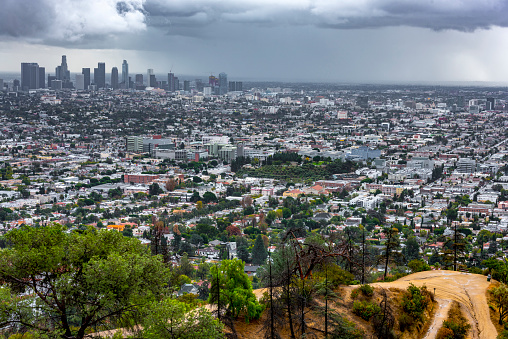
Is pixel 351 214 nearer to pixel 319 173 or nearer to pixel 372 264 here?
pixel 319 173

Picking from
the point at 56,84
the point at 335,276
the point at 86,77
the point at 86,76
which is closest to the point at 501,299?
the point at 335,276

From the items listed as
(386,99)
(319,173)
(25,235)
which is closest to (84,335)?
(25,235)

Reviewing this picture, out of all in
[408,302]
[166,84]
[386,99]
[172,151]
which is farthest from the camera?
[166,84]

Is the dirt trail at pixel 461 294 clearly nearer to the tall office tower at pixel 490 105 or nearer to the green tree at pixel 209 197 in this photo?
the green tree at pixel 209 197

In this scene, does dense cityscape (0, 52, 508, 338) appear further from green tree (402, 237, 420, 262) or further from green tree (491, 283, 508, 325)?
green tree (491, 283, 508, 325)

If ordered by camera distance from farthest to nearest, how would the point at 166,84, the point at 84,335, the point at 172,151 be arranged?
the point at 166,84, the point at 172,151, the point at 84,335

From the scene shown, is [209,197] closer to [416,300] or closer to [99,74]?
[416,300]

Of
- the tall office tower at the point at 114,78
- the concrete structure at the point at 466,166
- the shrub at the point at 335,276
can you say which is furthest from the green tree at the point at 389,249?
the tall office tower at the point at 114,78

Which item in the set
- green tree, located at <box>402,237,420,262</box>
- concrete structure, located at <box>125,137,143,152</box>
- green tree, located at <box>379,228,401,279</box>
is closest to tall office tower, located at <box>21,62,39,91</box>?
concrete structure, located at <box>125,137,143,152</box>
